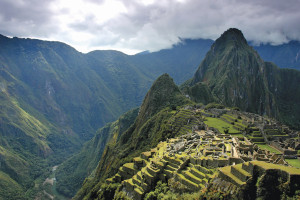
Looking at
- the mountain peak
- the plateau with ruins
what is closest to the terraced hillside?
the plateau with ruins

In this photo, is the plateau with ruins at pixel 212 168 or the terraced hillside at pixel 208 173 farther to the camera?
the plateau with ruins at pixel 212 168

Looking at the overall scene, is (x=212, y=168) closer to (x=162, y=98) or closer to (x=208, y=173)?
(x=208, y=173)

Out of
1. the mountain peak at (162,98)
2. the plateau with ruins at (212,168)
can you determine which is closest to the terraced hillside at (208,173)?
the plateau with ruins at (212,168)

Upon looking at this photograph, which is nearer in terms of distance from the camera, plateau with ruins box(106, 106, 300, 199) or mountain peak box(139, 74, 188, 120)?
plateau with ruins box(106, 106, 300, 199)

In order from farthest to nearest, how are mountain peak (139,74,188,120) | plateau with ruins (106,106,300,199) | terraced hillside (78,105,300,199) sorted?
1. mountain peak (139,74,188,120)
2. plateau with ruins (106,106,300,199)
3. terraced hillside (78,105,300,199)

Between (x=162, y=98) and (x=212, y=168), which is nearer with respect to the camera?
(x=212, y=168)

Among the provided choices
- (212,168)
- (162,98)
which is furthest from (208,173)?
(162,98)

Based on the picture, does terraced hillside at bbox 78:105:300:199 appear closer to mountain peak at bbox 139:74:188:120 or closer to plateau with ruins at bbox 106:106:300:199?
plateau with ruins at bbox 106:106:300:199

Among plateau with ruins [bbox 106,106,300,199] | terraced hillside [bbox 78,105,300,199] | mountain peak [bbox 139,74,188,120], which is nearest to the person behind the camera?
terraced hillside [bbox 78,105,300,199]

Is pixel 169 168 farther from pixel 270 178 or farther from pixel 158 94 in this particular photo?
pixel 158 94

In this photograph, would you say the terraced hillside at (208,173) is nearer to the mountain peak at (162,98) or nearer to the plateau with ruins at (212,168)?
the plateau with ruins at (212,168)

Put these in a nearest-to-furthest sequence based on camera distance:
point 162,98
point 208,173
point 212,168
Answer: point 208,173, point 212,168, point 162,98

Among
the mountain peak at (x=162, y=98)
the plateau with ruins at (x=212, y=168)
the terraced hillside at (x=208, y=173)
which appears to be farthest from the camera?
the mountain peak at (x=162, y=98)
